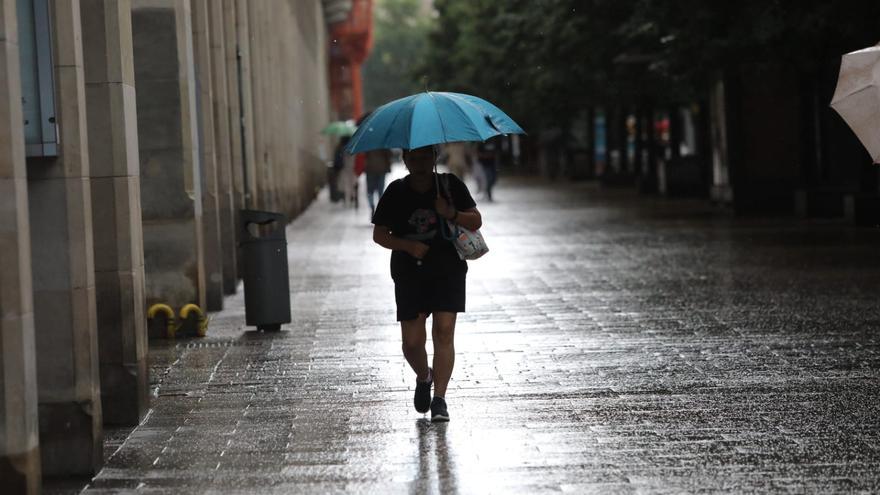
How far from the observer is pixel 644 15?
2536 centimetres

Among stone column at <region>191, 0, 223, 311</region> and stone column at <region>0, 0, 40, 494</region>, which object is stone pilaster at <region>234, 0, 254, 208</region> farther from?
stone column at <region>0, 0, 40, 494</region>

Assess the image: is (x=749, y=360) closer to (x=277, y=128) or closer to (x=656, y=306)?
(x=656, y=306)

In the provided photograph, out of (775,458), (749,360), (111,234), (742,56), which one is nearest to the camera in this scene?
(775,458)

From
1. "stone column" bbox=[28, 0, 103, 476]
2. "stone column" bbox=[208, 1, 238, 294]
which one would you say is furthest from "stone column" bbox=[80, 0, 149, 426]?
"stone column" bbox=[208, 1, 238, 294]

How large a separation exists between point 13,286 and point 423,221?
262cm

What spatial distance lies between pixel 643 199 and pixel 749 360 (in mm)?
27137

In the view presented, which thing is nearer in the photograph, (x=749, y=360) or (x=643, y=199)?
(x=749, y=360)

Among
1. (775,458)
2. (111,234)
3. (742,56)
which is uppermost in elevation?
(742,56)

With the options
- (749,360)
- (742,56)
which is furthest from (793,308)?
(742,56)

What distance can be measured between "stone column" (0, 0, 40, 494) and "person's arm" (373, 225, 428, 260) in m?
2.32

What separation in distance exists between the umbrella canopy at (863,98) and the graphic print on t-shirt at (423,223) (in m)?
2.68

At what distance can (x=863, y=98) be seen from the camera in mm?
9508

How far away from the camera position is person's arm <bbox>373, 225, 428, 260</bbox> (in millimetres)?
8293

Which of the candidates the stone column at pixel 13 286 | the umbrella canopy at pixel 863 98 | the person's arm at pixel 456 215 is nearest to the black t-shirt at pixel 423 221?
the person's arm at pixel 456 215
